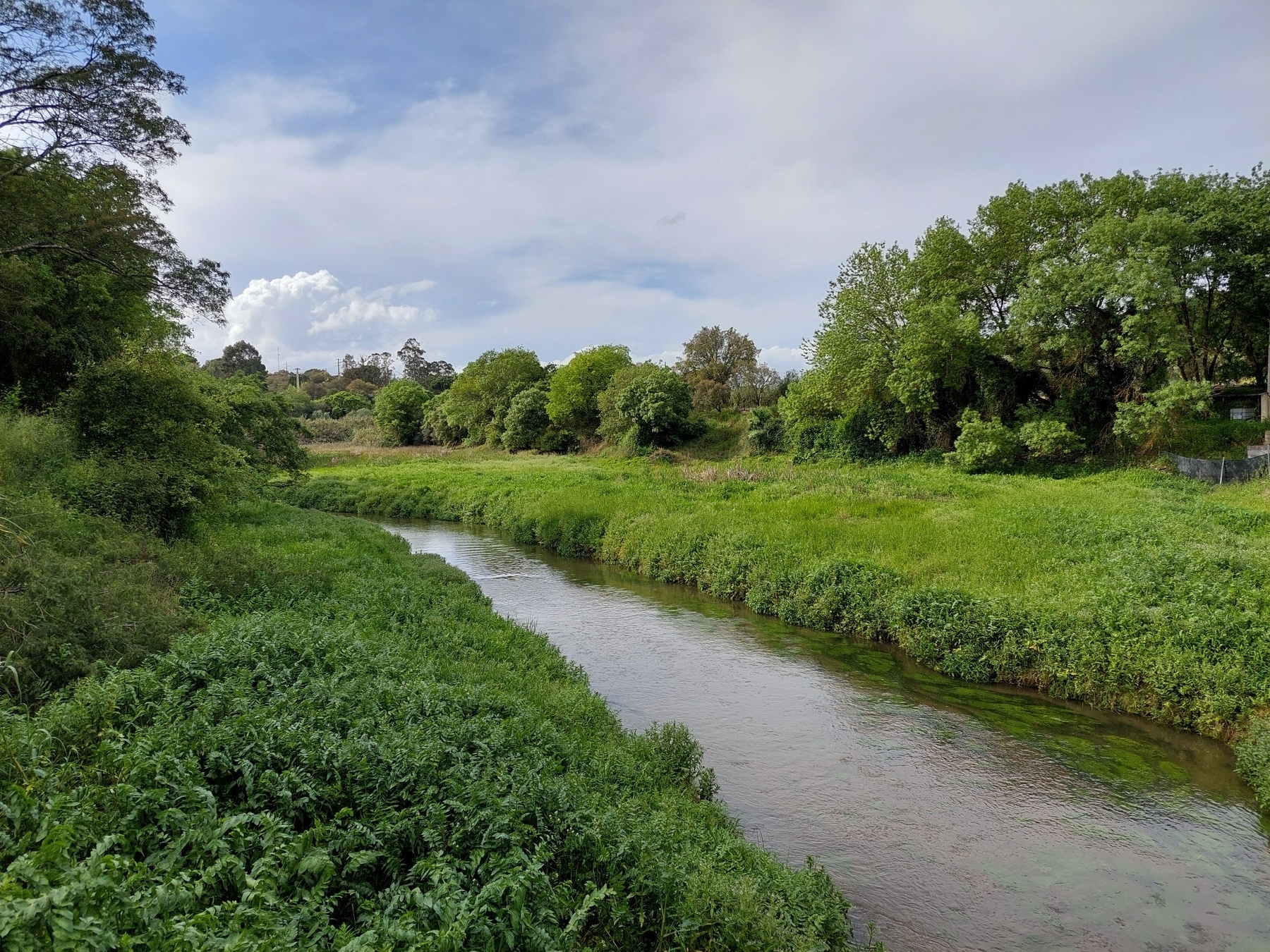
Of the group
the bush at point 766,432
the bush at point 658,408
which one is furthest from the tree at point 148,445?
the bush at point 658,408

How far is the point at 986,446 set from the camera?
2869 centimetres

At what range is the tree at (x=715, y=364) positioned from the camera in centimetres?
5800

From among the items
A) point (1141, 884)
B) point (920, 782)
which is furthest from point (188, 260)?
point (1141, 884)

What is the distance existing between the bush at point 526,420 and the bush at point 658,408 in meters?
13.5

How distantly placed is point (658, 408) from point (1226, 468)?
30.0 meters

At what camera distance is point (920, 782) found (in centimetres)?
900

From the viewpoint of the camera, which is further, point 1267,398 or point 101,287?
point 1267,398

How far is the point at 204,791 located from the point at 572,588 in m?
15.6

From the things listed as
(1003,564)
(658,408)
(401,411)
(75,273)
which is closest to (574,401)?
(658,408)

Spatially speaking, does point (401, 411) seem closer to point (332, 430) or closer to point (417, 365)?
point (332, 430)

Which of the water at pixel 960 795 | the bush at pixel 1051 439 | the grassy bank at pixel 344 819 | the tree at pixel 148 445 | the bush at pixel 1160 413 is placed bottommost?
the water at pixel 960 795

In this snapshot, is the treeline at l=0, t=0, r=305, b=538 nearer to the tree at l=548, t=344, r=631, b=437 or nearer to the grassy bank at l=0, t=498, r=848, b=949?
the grassy bank at l=0, t=498, r=848, b=949

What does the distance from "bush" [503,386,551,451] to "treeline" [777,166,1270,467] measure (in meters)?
30.4

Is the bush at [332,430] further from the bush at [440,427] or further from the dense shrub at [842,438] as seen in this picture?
the dense shrub at [842,438]
